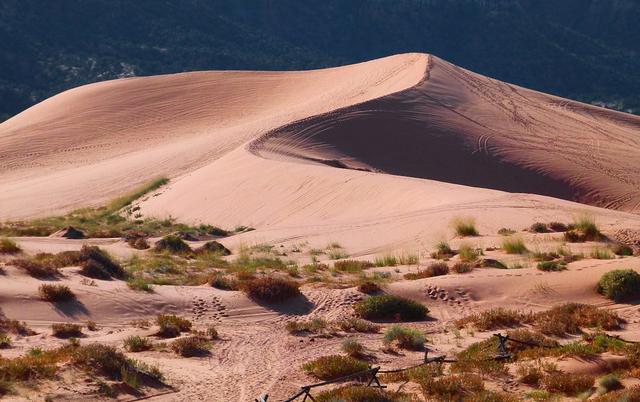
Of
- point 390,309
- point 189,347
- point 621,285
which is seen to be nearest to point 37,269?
point 189,347

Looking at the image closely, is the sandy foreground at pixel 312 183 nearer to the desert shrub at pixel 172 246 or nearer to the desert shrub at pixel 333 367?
the desert shrub at pixel 333 367

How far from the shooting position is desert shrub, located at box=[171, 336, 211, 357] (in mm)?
12609

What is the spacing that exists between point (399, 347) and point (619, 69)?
336 ft

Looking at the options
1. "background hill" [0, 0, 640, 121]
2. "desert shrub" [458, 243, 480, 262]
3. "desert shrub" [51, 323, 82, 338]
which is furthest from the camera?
"background hill" [0, 0, 640, 121]

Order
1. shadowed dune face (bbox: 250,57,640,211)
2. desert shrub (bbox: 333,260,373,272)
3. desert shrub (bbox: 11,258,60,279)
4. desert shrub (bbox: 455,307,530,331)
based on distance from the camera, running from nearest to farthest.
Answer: desert shrub (bbox: 455,307,530,331)
desert shrub (bbox: 11,258,60,279)
desert shrub (bbox: 333,260,373,272)
shadowed dune face (bbox: 250,57,640,211)

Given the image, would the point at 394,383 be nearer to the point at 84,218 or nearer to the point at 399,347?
the point at 399,347

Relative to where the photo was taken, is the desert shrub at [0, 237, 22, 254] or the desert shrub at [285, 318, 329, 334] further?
the desert shrub at [0, 237, 22, 254]

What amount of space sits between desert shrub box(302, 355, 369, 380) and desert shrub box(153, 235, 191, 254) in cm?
1018

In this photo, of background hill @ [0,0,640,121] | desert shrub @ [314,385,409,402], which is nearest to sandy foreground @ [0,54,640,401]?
desert shrub @ [314,385,409,402]

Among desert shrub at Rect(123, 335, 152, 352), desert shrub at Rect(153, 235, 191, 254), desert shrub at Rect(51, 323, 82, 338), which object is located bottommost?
desert shrub at Rect(153, 235, 191, 254)

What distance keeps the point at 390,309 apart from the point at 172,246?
8.00 m

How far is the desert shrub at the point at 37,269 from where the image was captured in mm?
15695

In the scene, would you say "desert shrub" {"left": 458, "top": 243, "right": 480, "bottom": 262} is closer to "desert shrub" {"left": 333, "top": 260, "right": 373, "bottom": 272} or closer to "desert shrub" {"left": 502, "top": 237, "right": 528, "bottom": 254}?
"desert shrub" {"left": 502, "top": 237, "right": 528, "bottom": 254}

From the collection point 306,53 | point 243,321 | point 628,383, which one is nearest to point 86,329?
point 243,321
